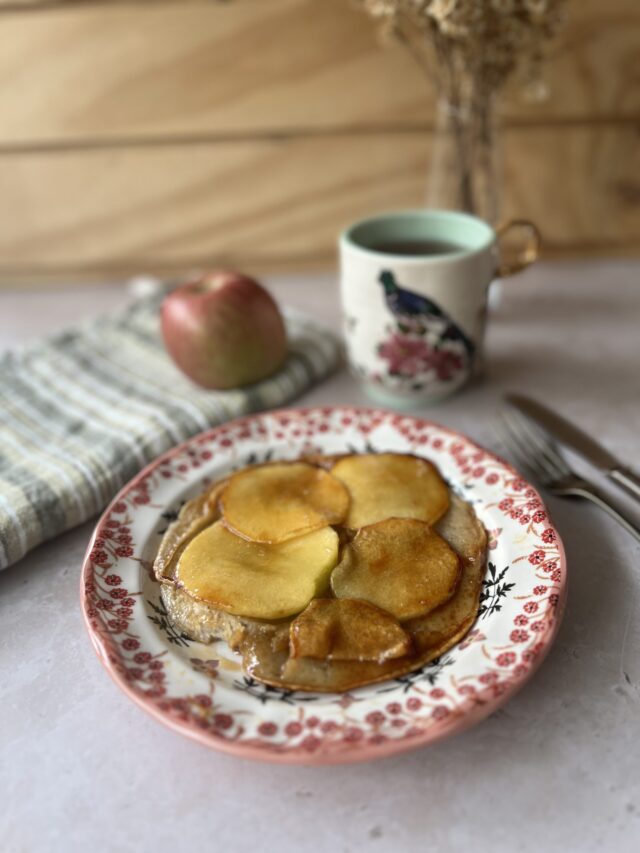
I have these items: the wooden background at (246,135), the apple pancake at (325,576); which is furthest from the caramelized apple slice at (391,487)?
the wooden background at (246,135)

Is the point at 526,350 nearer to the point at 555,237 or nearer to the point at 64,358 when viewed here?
the point at 555,237

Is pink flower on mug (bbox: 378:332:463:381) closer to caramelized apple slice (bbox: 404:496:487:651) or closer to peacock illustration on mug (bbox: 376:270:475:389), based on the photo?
peacock illustration on mug (bbox: 376:270:475:389)

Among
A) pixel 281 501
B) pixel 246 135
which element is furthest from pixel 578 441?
pixel 246 135

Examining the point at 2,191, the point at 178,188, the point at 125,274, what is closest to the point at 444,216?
the point at 178,188

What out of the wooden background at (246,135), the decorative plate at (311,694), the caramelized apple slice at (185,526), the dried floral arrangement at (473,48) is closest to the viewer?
the decorative plate at (311,694)

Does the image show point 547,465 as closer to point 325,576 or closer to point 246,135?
point 325,576

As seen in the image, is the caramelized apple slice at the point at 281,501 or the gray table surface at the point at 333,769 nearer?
the gray table surface at the point at 333,769

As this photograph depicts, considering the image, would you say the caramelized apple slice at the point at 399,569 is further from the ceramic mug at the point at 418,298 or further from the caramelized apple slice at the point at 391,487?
the ceramic mug at the point at 418,298

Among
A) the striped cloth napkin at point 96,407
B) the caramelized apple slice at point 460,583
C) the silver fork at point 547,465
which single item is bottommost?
the silver fork at point 547,465

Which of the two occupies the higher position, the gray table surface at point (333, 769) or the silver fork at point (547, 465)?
the silver fork at point (547, 465)
